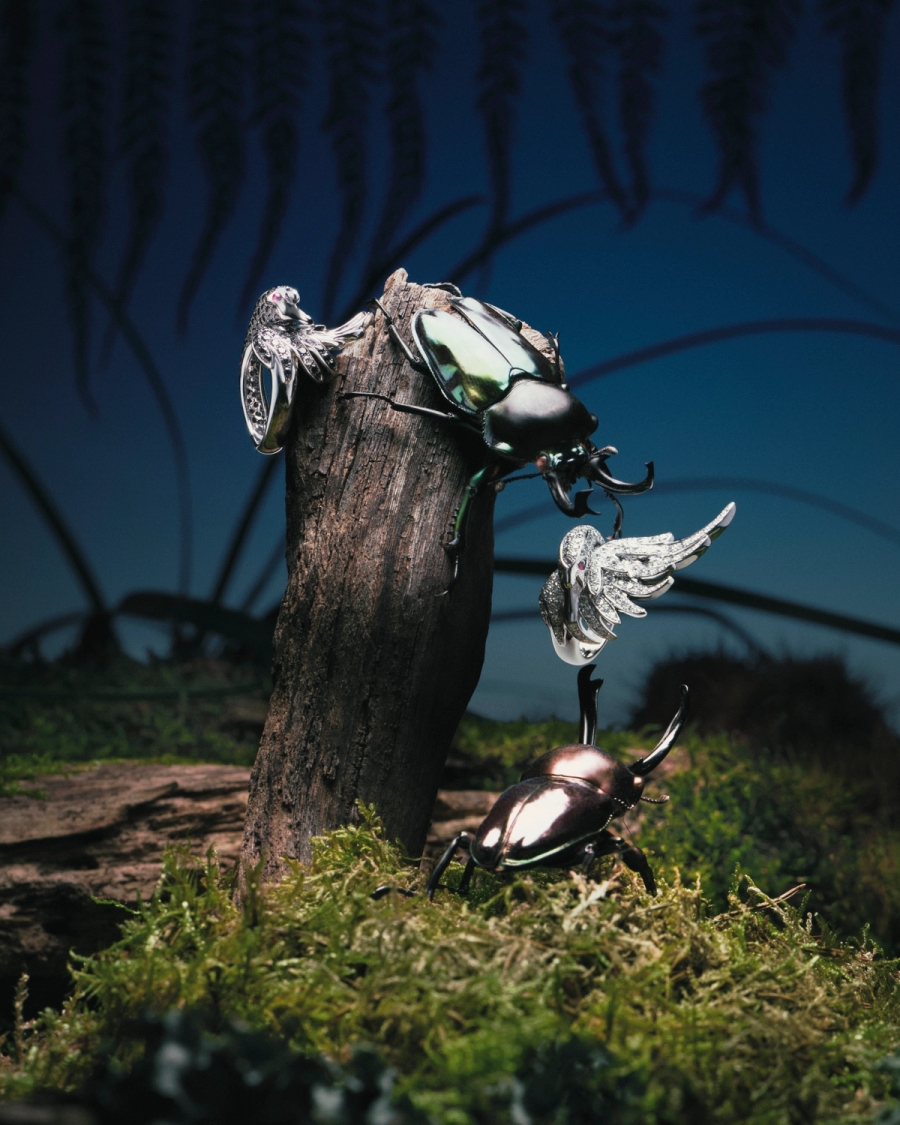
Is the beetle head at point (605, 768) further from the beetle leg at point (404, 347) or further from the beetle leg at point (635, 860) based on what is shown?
the beetle leg at point (404, 347)

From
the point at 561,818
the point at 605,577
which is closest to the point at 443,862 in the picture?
the point at 561,818

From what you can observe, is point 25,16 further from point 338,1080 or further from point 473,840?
point 338,1080

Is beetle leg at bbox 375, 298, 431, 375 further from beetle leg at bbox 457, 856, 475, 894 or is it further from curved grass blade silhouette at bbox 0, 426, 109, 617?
curved grass blade silhouette at bbox 0, 426, 109, 617

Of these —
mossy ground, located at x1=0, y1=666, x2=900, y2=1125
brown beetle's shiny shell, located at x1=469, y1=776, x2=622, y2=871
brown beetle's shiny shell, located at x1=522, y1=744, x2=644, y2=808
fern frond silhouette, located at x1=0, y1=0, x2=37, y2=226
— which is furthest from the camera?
fern frond silhouette, located at x1=0, y1=0, x2=37, y2=226

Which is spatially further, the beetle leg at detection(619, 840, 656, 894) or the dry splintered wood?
the dry splintered wood

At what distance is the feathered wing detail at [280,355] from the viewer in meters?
1.91

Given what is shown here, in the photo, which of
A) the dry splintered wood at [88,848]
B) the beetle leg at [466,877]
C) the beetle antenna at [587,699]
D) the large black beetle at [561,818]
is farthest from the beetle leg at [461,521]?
the dry splintered wood at [88,848]

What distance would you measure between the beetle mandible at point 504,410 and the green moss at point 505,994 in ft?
2.50

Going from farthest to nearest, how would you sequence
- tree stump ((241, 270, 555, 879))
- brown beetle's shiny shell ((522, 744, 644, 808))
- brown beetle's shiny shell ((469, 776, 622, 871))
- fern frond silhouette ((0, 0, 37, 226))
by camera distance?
fern frond silhouette ((0, 0, 37, 226))
tree stump ((241, 270, 555, 879))
brown beetle's shiny shell ((522, 744, 644, 808))
brown beetle's shiny shell ((469, 776, 622, 871))

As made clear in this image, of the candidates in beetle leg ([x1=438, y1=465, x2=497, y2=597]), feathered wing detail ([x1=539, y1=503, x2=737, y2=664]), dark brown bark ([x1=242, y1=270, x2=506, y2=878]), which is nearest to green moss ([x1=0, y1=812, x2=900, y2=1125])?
dark brown bark ([x1=242, y1=270, x2=506, y2=878])

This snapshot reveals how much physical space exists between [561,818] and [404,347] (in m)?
1.04

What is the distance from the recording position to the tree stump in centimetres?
185

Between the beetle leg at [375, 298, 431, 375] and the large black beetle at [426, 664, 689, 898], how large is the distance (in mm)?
861

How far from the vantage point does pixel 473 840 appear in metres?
1.53
